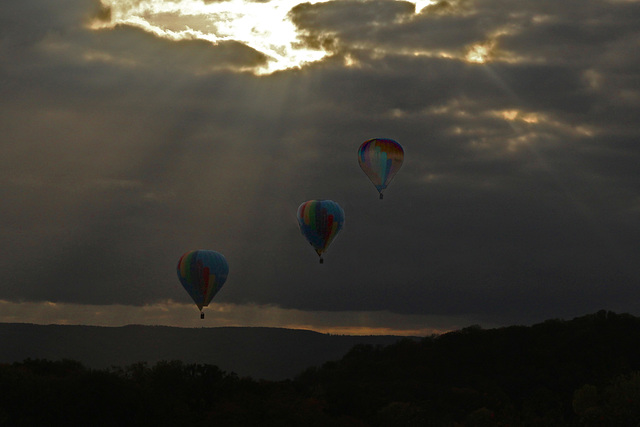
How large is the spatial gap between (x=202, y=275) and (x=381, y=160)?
26614 mm

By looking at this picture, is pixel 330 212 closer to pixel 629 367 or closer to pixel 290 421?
pixel 290 421

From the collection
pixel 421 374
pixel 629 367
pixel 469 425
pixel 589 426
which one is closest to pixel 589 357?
pixel 629 367

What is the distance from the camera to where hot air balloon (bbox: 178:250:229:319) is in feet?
385

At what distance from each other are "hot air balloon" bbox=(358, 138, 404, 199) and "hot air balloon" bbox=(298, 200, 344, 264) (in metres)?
6.22

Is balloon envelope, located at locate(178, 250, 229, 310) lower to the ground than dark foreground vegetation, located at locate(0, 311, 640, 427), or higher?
higher

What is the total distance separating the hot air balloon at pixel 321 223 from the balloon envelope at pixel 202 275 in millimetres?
11851

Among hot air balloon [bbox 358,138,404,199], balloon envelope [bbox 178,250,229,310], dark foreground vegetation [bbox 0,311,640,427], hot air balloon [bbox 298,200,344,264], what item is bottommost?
dark foreground vegetation [bbox 0,311,640,427]

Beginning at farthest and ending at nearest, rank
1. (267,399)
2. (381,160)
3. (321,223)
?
(381,160) < (321,223) < (267,399)

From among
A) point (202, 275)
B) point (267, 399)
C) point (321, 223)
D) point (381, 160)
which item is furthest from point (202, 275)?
point (381, 160)

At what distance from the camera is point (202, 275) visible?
385ft

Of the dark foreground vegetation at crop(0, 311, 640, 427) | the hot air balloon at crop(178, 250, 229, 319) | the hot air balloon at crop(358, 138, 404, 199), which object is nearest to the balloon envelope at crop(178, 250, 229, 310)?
the hot air balloon at crop(178, 250, 229, 319)

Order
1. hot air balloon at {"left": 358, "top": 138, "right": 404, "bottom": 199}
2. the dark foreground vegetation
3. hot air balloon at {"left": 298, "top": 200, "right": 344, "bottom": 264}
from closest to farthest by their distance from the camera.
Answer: the dark foreground vegetation → hot air balloon at {"left": 298, "top": 200, "right": 344, "bottom": 264} → hot air balloon at {"left": 358, "top": 138, "right": 404, "bottom": 199}

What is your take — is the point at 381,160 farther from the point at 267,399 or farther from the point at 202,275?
the point at 267,399

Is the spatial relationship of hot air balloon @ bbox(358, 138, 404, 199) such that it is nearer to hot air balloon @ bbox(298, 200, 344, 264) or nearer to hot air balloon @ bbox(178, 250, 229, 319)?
hot air balloon @ bbox(298, 200, 344, 264)
